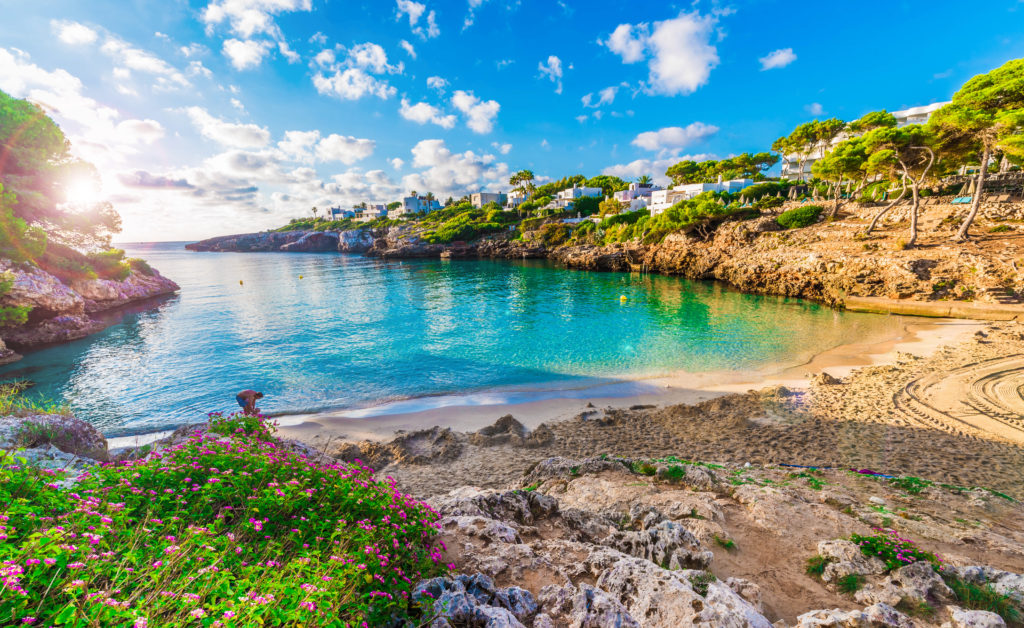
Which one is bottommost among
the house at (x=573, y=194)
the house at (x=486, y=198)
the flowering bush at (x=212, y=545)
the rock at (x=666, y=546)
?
the rock at (x=666, y=546)

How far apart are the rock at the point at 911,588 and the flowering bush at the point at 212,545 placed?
15.9 ft

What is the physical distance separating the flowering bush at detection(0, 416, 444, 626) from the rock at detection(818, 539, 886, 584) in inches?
188

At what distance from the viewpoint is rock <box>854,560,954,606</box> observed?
159 inches

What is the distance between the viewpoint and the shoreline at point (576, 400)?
12.8m

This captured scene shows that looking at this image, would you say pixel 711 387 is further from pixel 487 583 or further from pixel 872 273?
pixel 872 273

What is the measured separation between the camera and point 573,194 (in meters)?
104

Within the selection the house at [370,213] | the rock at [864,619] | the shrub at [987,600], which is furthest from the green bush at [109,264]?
the house at [370,213]

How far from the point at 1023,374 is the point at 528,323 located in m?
22.8

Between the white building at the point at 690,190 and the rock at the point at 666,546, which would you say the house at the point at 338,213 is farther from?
the rock at the point at 666,546

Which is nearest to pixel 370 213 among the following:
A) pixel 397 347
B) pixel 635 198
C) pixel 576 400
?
pixel 635 198

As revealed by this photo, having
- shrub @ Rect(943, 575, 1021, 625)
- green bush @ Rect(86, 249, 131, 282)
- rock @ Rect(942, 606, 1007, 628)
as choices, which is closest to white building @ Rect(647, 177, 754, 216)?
shrub @ Rect(943, 575, 1021, 625)

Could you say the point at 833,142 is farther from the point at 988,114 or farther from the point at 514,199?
the point at 514,199

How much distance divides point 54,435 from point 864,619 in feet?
44.9

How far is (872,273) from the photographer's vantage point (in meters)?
30.6
